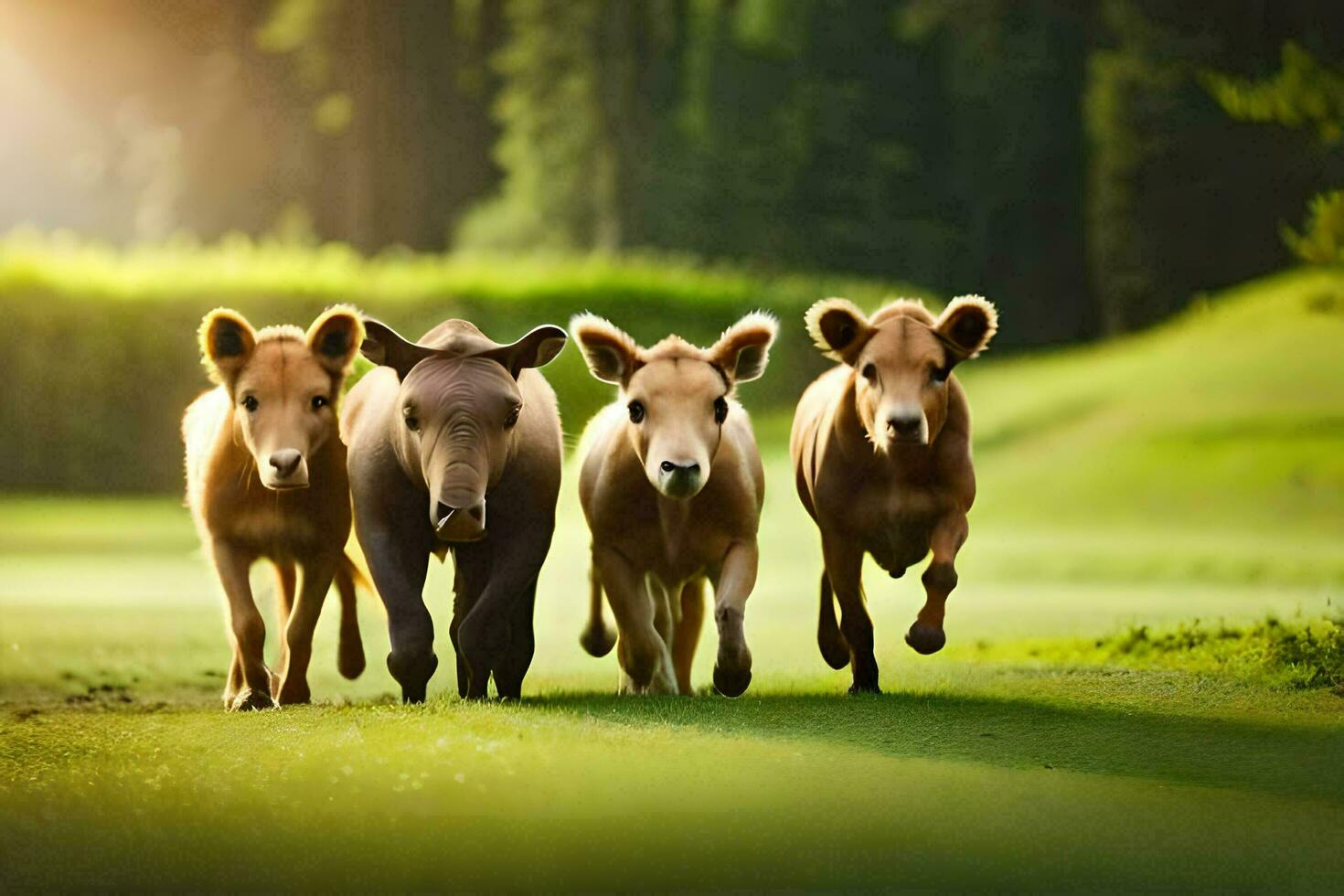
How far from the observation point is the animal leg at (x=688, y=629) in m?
9.02

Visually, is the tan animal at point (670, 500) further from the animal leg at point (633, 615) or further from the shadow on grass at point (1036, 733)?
the shadow on grass at point (1036, 733)

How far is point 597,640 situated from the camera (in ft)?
31.6

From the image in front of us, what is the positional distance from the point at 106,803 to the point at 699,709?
8.64 feet

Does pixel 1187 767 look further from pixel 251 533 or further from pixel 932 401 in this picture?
pixel 251 533

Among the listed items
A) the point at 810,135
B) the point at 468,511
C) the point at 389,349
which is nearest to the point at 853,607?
the point at 468,511

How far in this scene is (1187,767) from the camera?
6.69 meters

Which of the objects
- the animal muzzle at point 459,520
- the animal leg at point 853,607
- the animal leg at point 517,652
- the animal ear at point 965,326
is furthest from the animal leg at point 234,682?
the animal ear at point 965,326

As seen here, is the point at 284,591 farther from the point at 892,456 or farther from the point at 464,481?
the point at 892,456

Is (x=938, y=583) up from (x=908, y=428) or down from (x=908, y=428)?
down

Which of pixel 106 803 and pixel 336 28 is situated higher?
pixel 336 28

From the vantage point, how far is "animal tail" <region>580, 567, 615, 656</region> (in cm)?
959

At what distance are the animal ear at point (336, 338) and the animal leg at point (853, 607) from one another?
2463 mm

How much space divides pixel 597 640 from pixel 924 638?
2520 millimetres

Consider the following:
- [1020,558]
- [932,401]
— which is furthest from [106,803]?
[1020,558]
